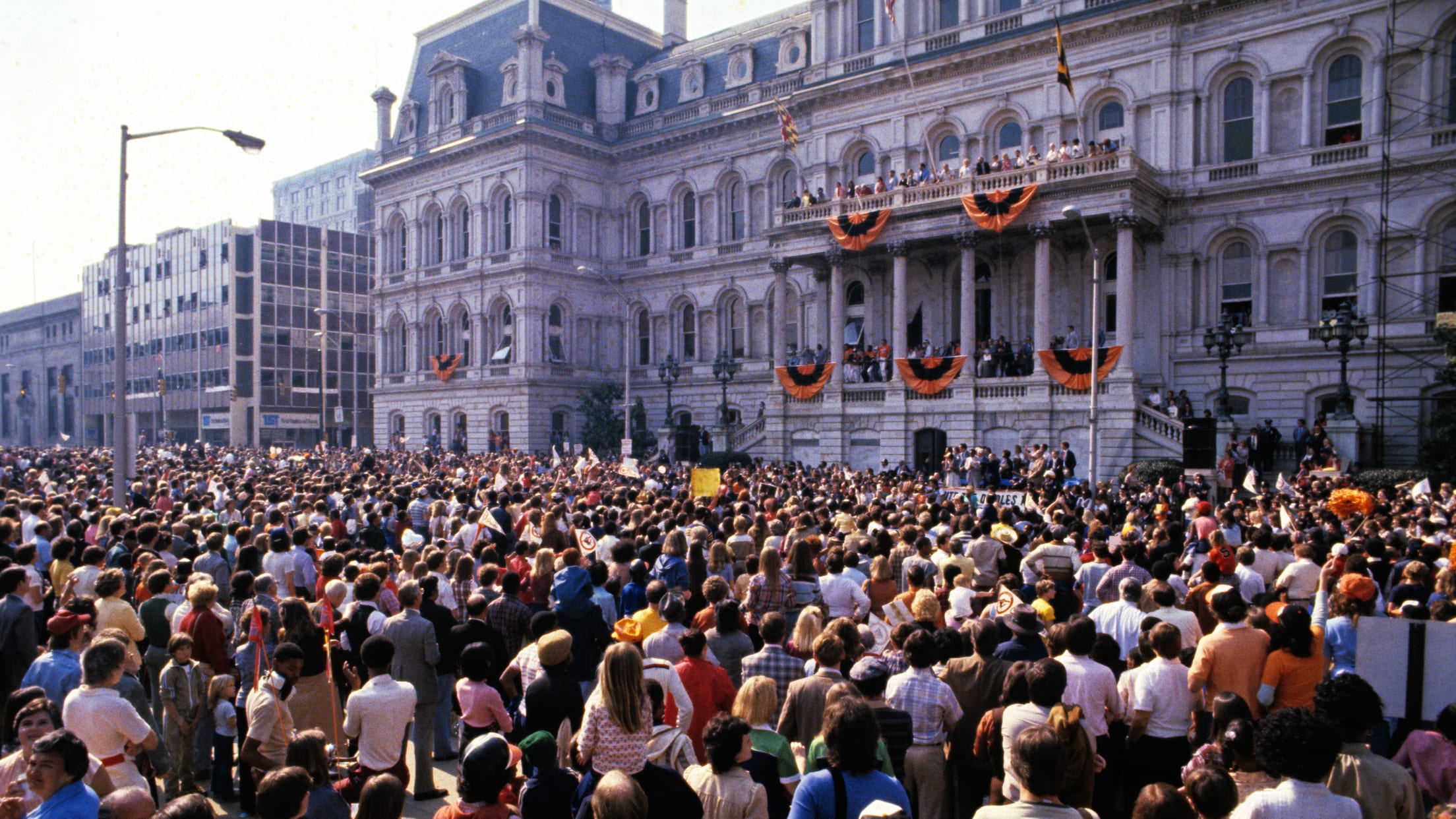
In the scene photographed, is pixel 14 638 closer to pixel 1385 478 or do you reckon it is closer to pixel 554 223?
pixel 1385 478

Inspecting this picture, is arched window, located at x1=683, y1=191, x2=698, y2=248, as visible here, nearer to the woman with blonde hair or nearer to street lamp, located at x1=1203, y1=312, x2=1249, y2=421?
street lamp, located at x1=1203, y1=312, x2=1249, y2=421

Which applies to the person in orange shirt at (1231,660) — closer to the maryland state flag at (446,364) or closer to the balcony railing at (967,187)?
the balcony railing at (967,187)

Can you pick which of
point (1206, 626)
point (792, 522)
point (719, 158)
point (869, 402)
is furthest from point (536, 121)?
point (1206, 626)

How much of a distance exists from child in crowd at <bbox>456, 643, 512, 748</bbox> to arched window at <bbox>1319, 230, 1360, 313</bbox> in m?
33.1

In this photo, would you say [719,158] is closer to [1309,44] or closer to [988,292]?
[988,292]

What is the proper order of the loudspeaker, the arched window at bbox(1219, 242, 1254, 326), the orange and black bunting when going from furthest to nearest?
the orange and black bunting, the arched window at bbox(1219, 242, 1254, 326), the loudspeaker

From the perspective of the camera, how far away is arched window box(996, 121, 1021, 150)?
37.1 meters

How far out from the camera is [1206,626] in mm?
9102

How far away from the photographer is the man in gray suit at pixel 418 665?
8.35 m

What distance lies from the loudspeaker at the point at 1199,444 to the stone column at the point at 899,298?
13776 millimetres

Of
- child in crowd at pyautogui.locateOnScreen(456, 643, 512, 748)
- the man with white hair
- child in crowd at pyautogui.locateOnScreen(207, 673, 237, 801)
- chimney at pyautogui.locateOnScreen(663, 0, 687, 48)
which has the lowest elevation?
child in crowd at pyautogui.locateOnScreen(207, 673, 237, 801)

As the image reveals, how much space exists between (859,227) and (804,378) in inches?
243

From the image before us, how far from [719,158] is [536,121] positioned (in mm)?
9842

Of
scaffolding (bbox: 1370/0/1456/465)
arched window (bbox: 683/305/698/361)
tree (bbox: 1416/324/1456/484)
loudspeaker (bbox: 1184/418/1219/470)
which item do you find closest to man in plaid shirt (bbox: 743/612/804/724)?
loudspeaker (bbox: 1184/418/1219/470)
